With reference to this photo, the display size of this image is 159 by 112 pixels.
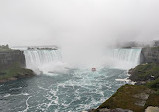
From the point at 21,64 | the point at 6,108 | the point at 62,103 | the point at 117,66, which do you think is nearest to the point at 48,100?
the point at 62,103

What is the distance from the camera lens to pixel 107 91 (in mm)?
53906

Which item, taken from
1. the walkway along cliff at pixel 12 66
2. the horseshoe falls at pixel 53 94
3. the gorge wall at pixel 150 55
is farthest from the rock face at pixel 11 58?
the gorge wall at pixel 150 55

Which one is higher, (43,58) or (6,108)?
(43,58)

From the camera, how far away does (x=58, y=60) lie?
364 ft

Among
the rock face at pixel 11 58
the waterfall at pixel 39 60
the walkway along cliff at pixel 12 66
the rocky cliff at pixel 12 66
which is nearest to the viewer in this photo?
the rocky cliff at pixel 12 66

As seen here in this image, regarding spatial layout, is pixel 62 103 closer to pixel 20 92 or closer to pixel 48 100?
pixel 48 100

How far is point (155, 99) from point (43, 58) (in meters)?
78.7

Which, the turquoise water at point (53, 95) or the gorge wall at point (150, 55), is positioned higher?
the gorge wall at point (150, 55)

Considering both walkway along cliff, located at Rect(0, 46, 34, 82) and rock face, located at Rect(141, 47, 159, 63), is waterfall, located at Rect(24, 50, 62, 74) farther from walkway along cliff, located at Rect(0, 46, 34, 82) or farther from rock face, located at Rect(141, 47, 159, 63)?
rock face, located at Rect(141, 47, 159, 63)

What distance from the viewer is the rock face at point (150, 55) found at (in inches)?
3311

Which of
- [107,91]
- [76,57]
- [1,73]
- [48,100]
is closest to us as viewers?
[48,100]

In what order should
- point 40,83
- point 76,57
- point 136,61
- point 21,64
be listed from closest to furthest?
point 40,83 < point 21,64 < point 136,61 < point 76,57

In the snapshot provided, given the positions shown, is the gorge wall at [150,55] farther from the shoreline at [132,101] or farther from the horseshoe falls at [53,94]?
the shoreline at [132,101]

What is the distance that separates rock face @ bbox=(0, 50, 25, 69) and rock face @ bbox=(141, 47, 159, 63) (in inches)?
2597
